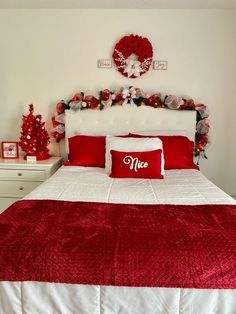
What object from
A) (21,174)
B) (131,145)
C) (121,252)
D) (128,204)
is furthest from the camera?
(21,174)

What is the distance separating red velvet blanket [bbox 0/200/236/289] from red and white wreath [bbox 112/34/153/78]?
6.53 feet

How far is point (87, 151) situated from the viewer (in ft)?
9.34

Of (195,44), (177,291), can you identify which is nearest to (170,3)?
(195,44)

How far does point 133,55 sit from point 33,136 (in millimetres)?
1355

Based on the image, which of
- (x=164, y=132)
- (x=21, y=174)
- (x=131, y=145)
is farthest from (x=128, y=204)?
(x=21, y=174)

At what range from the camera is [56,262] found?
125 centimetres

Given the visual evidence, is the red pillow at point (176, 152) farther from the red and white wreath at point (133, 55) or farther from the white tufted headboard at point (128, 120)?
the red and white wreath at point (133, 55)

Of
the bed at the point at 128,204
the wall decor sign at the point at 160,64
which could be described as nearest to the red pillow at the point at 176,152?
the bed at the point at 128,204

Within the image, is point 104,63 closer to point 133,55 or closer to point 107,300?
point 133,55

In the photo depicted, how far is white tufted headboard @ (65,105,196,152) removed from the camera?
3102 mm

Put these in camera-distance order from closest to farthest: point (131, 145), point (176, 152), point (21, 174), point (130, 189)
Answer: point (130, 189)
point (131, 145)
point (176, 152)
point (21, 174)

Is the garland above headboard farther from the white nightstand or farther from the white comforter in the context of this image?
the white comforter

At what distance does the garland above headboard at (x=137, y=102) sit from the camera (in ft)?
10.1

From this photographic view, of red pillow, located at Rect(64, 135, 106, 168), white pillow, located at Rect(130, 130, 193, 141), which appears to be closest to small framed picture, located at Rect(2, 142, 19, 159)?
red pillow, located at Rect(64, 135, 106, 168)
